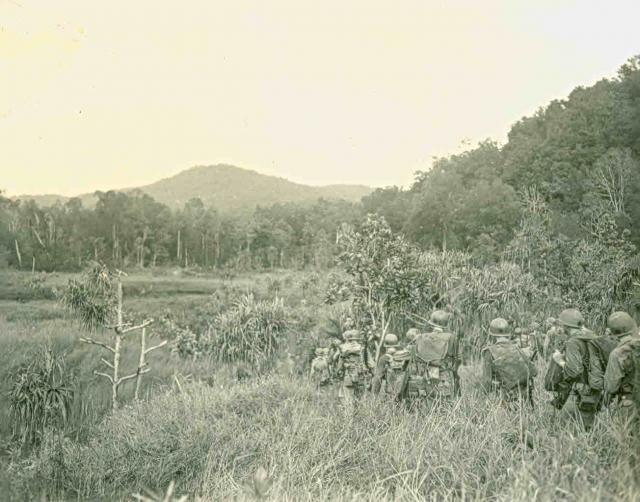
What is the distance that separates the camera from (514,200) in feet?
77.4

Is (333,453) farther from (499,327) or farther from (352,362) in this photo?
(499,327)

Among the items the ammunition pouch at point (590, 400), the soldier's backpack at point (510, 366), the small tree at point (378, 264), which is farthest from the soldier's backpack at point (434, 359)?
the small tree at point (378, 264)

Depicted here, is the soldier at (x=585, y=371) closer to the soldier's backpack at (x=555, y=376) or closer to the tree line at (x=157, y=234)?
the soldier's backpack at (x=555, y=376)

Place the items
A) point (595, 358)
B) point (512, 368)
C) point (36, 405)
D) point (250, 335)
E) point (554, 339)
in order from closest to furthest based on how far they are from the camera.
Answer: point (595, 358), point (512, 368), point (554, 339), point (36, 405), point (250, 335)

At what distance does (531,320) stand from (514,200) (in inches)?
443

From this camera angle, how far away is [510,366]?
7.67 meters

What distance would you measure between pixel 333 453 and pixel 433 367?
2.46 metres

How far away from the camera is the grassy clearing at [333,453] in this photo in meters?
5.19

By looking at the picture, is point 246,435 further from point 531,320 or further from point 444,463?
point 531,320

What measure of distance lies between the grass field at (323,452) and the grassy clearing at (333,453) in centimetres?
2

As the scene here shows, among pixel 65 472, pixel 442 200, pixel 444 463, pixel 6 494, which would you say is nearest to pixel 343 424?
pixel 444 463

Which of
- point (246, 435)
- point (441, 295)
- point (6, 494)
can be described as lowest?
point (6, 494)

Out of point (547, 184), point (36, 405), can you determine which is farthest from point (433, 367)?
point (547, 184)

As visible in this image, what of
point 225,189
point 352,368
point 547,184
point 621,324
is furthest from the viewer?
point 225,189
